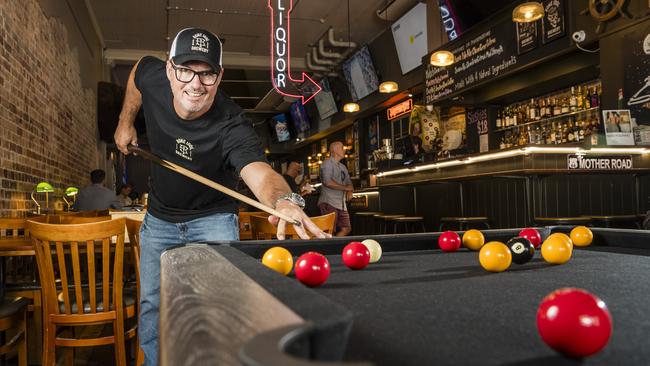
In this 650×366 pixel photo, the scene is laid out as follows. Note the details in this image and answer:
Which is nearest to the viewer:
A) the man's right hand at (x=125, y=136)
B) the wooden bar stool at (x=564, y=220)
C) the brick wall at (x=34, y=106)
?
the man's right hand at (x=125, y=136)

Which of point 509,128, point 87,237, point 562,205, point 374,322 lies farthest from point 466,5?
point 374,322

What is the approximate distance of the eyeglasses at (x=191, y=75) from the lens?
2.35 m

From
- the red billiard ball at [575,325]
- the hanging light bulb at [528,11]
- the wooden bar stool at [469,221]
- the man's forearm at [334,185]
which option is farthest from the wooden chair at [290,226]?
the man's forearm at [334,185]

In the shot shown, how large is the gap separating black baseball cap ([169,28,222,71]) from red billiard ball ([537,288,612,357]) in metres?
1.96

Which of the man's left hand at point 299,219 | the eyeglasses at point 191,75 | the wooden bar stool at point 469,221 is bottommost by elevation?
the wooden bar stool at point 469,221

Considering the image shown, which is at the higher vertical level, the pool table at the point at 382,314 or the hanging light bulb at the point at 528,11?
the hanging light bulb at the point at 528,11

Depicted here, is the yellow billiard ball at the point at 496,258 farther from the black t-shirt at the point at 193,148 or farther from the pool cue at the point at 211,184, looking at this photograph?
the black t-shirt at the point at 193,148

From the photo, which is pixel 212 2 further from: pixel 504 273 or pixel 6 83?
pixel 504 273

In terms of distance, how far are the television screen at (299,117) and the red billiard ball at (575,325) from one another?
48.4 feet

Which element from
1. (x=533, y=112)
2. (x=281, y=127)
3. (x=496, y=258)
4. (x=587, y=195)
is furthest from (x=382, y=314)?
(x=281, y=127)

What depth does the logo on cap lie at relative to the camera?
2312mm

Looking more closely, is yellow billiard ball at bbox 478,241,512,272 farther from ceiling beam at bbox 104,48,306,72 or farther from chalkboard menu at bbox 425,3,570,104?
ceiling beam at bbox 104,48,306,72

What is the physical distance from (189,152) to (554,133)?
5.74 metres

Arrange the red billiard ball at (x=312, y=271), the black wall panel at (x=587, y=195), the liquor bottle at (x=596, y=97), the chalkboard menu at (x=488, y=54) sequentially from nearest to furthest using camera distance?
the red billiard ball at (x=312, y=271) → the black wall panel at (x=587, y=195) → the chalkboard menu at (x=488, y=54) → the liquor bottle at (x=596, y=97)
